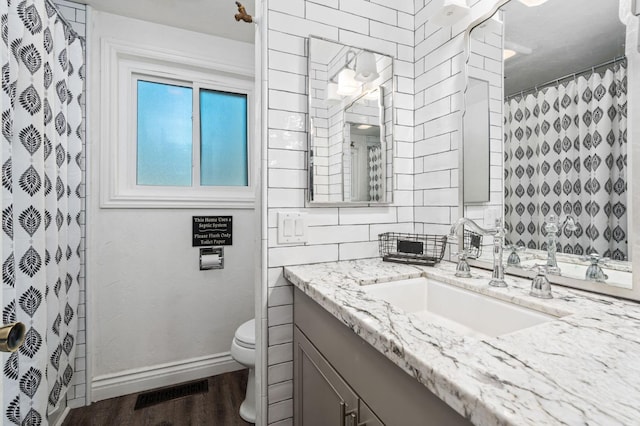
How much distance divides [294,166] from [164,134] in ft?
4.69

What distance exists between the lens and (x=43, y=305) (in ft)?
4.23

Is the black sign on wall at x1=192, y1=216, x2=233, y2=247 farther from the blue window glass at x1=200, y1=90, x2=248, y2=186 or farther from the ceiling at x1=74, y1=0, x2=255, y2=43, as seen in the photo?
the ceiling at x1=74, y1=0, x2=255, y2=43

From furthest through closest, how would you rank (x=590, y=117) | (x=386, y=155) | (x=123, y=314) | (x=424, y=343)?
(x=123, y=314), (x=386, y=155), (x=590, y=117), (x=424, y=343)

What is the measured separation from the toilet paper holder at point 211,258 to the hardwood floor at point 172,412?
79 cm

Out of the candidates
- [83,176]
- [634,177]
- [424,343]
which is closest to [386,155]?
[634,177]

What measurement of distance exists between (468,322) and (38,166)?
69.5 inches

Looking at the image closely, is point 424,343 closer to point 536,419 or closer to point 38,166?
point 536,419

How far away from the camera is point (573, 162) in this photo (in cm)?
92

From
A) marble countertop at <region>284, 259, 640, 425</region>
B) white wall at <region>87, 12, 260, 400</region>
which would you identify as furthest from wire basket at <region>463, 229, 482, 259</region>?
white wall at <region>87, 12, 260, 400</region>

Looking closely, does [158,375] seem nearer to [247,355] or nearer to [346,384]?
[247,355]

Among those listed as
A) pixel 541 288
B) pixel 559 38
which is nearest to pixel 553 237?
pixel 541 288

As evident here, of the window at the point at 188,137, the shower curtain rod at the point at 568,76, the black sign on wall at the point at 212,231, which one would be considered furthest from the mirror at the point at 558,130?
the window at the point at 188,137

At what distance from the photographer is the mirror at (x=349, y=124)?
1.27 m

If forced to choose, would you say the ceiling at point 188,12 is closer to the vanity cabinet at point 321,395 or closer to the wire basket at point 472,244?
the wire basket at point 472,244
